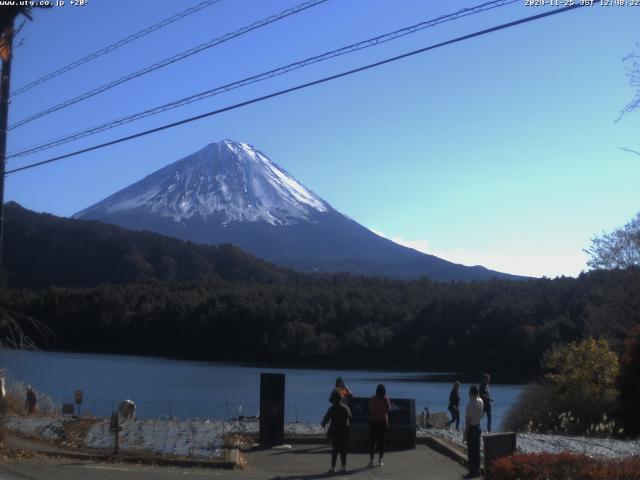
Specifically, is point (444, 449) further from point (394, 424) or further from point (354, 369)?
point (354, 369)

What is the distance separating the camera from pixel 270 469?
14.1 m

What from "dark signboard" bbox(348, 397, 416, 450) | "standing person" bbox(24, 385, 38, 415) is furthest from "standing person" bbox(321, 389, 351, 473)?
"standing person" bbox(24, 385, 38, 415)

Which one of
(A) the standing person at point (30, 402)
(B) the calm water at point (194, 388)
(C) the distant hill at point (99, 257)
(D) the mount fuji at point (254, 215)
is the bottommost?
(B) the calm water at point (194, 388)

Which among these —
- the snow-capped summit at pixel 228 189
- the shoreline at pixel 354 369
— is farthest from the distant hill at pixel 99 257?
the snow-capped summit at pixel 228 189

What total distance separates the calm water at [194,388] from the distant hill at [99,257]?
3476cm

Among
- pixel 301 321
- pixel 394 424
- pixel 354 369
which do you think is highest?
pixel 301 321

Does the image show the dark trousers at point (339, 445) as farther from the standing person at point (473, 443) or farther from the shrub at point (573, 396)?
the shrub at point (573, 396)

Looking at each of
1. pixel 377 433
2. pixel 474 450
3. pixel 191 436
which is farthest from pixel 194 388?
pixel 474 450

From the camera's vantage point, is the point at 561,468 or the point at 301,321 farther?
the point at 301,321

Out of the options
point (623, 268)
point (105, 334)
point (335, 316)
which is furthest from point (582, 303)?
point (105, 334)

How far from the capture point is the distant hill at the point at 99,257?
8900cm

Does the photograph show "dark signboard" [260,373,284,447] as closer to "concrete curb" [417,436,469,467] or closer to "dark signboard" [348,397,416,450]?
"dark signboard" [348,397,416,450]

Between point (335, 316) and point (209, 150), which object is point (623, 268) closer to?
point (335, 316)

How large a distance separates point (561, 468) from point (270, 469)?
17.6 feet
